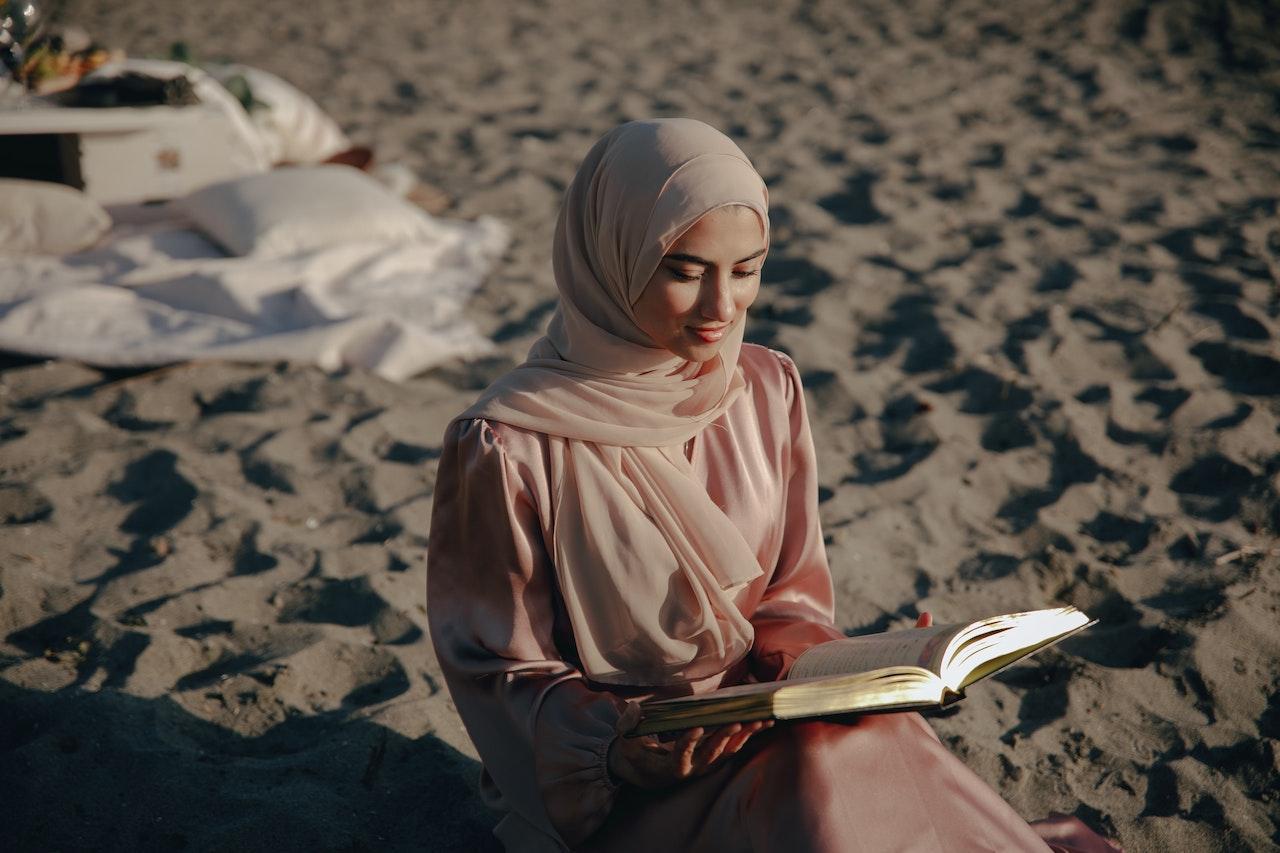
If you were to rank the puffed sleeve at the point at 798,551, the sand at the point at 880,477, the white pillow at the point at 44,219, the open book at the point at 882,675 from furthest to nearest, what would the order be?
the white pillow at the point at 44,219 < the sand at the point at 880,477 < the puffed sleeve at the point at 798,551 < the open book at the point at 882,675

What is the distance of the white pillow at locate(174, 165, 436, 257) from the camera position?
5.16 m

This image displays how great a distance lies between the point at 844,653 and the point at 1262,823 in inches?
Answer: 47.6

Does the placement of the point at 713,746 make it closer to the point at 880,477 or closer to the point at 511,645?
the point at 511,645

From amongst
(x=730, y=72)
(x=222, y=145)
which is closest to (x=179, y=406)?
(x=222, y=145)

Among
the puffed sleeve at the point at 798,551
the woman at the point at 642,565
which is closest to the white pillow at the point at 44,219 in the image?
the woman at the point at 642,565

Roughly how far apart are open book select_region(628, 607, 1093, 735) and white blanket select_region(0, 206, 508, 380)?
2.98m

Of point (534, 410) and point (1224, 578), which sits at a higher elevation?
point (534, 410)

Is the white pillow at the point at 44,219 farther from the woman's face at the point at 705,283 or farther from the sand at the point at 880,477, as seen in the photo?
the woman's face at the point at 705,283

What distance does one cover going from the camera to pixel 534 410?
1874mm

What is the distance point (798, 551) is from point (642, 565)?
0.41m

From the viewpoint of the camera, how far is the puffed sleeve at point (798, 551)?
2125 mm

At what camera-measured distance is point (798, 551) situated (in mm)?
2148

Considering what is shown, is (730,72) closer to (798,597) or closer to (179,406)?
(179,406)

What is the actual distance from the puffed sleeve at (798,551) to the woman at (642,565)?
71 mm
